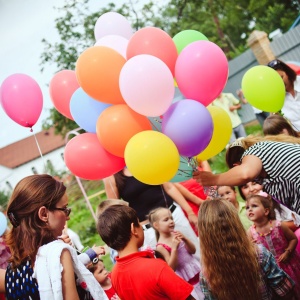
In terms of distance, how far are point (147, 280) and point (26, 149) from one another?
48744mm

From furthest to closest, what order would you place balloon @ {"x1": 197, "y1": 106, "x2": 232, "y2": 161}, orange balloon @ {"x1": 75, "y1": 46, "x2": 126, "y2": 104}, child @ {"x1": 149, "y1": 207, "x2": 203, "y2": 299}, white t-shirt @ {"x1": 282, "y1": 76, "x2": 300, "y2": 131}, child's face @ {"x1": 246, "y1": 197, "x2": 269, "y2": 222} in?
white t-shirt @ {"x1": 282, "y1": 76, "x2": 300, "y2": 131}
child @ {"x1": 149, "y1": 207, "x2": 203, "y2": 299}
child's face @ {"x1": 246, "y1": 197, "x2": 269, "y2": 222}
balloon @ {"x1": 197, "y1": 106, "x2": 232, "y2": 161}
orange balloon @ {"x1": 75, "y1": 46, "x2": 126, "y2": 104}

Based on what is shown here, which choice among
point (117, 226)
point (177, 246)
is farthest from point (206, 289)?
point (177, 246)

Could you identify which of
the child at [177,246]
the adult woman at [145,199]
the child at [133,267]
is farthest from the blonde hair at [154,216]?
the child at [133,267]

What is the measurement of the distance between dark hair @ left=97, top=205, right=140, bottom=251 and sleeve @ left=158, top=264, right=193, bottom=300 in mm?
350

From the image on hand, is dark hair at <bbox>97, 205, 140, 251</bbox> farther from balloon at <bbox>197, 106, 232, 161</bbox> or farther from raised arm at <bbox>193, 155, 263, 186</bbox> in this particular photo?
balloon at <bbox>197, 106, 232, 161</bbox>

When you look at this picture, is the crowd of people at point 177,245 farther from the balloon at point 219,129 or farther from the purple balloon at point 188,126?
the purple balloon at point 188,126

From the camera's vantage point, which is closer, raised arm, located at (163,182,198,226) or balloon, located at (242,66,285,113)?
balloon, located at (242,66,285,113)

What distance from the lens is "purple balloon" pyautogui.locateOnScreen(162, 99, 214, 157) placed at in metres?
2.19

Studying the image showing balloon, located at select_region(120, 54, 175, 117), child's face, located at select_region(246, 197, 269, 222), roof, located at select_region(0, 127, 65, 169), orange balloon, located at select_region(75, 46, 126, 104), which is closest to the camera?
balloon, located at select_region(120, 54, 175, 117)

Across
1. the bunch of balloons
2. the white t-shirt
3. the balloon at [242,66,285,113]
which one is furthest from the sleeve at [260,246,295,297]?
the white t-shirt

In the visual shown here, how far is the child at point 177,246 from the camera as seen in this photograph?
317 cm

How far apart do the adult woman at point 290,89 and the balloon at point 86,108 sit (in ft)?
6.56

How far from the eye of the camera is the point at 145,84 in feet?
7.05

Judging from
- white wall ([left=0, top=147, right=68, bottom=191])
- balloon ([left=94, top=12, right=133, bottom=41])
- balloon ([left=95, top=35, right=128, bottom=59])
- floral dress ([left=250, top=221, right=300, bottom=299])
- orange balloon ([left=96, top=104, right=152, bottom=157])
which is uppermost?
balloon ([left=94, top=12, right=133, bottom=41])
